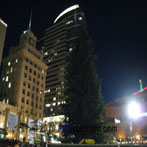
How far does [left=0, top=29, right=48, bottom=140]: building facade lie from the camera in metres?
63.6

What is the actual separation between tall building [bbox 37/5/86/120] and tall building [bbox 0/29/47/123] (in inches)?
1066

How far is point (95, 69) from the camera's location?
15.0 meters

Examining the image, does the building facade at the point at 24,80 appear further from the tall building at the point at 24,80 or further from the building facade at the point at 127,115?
the building facade at the point at 127,115

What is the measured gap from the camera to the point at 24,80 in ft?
219

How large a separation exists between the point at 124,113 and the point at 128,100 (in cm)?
902

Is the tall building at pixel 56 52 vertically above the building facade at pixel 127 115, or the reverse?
Result: the tall building at pixel 56 52

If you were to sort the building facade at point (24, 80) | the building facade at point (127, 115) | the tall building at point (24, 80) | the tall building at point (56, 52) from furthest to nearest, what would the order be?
the tall building at point (56, 52) < the building facade at point (127, 115) < the tall building at point (24, 80) < the building facade at point (24, 80)

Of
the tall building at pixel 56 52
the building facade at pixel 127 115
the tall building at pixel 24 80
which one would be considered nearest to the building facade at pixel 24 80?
the tall building at pixel 24 80

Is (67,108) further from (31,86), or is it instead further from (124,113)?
(124,113)

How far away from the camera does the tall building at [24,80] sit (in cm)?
6378

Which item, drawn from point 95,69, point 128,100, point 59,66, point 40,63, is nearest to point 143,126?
point 128,100

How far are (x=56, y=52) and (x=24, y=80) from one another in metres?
53.5

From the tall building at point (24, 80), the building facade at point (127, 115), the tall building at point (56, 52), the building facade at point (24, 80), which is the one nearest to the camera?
the building facade at point (24, 80)

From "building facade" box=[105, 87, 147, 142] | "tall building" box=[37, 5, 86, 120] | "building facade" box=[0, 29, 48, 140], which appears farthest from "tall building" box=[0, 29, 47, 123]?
"building facade" box=[105, 87, 147, 142]
